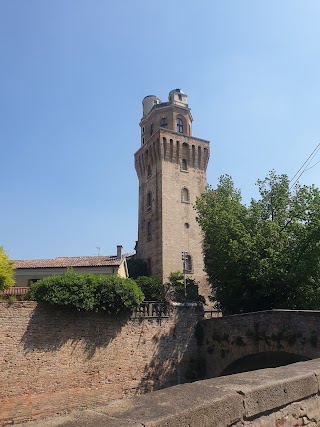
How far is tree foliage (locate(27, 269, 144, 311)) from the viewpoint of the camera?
654 inches

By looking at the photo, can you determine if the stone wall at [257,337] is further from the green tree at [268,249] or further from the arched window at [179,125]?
the arched window at [179,125]

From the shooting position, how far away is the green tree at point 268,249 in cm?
1972

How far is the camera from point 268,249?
67.0 feet

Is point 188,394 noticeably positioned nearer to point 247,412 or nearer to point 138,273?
point 247,412

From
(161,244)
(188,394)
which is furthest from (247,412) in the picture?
(161,244)

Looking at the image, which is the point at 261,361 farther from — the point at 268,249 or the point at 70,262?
the point at 70,262

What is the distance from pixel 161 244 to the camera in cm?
3756

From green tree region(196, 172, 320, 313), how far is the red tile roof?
904 cm

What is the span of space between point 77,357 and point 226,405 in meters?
15.3

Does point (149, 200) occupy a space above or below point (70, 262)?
above

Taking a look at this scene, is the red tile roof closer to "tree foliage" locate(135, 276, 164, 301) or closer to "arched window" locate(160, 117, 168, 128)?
"tree foliage" locate(135, 276, 164, 301)

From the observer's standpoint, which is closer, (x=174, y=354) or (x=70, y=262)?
(x=174, y=354)

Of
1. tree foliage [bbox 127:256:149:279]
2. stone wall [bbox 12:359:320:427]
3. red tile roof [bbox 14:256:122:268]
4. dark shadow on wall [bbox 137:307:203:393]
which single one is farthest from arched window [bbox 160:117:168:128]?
stone wall [bbox 12:359:320:427]

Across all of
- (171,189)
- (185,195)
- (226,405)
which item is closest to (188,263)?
(185,195)
